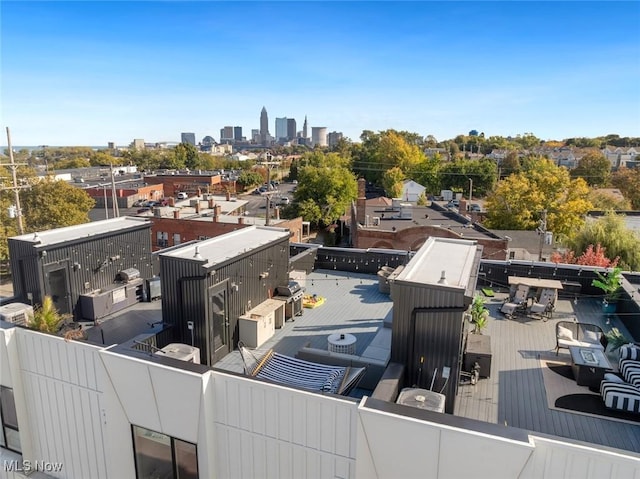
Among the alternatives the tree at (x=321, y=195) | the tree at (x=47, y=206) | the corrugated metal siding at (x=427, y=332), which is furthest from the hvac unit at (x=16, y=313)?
the tree at (x=321, y=195)

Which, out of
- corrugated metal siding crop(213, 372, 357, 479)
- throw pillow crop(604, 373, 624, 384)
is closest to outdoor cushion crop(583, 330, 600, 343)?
throw pillow crop(604, 373, 624, 384)

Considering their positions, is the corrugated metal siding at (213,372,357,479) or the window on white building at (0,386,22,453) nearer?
the corrugated metal siding at (213,372,357,479)

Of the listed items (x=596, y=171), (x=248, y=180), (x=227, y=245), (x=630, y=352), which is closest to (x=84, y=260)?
(x=227, y=245)

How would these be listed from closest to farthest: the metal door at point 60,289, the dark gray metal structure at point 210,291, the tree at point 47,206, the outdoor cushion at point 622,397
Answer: the outdoor cushion at point 622,397 → the dark gray metal structure at point 210,291 → the metal door at point 60,289 → the tree at point 47,206

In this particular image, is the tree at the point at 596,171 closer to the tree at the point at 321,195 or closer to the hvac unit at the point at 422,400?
the tree at the point at 321,195

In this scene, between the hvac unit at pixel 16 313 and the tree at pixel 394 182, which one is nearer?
the hvac unit at pixel 16 313

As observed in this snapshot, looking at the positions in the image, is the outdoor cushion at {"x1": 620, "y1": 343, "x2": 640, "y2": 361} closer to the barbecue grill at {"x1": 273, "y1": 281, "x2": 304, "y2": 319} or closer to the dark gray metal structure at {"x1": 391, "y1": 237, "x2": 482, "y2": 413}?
the dark gray metal structure at {"x1": 391, "y1": 237, "x2": 482, "y2": 413}
